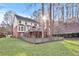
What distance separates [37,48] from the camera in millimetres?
2002

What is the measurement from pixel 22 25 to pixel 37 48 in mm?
236

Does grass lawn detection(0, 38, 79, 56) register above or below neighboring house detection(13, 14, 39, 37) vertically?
below

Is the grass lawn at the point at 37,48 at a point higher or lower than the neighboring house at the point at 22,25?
lower

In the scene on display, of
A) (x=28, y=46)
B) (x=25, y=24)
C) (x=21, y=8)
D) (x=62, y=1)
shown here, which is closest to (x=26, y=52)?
(x=28, y=46)

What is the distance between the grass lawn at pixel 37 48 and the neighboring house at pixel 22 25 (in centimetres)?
7

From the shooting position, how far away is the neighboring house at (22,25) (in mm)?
2016

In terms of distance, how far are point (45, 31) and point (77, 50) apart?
0.32 metres

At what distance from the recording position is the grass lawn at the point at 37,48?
1.98 m

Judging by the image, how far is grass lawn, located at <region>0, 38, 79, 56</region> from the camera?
1.98m

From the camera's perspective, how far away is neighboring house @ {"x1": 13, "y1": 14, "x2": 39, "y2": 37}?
2.02m

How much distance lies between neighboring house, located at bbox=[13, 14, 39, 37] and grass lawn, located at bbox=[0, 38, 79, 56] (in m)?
0.07

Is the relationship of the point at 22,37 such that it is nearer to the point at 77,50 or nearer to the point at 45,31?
the point at 45,31

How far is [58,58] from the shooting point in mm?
1974

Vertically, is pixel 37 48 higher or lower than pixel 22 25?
lower
